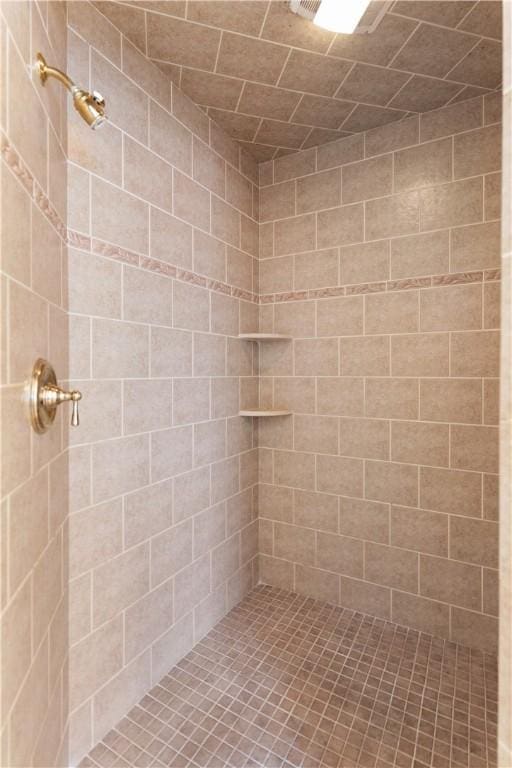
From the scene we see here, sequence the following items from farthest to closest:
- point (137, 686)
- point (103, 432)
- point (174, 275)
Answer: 1. point (174, 275)
2. point (137, 686)
3. point (103, 432)

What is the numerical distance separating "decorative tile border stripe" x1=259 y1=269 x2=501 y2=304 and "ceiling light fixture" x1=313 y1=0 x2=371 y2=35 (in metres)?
0.92

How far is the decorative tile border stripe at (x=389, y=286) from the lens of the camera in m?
1.55

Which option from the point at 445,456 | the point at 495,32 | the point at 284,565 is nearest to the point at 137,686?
the point at 284,565

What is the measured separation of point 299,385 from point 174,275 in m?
0.87

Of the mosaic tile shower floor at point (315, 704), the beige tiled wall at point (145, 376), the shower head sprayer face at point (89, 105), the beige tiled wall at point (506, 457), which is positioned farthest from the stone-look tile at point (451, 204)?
the mosaic tile shower floor at point (315, 704)

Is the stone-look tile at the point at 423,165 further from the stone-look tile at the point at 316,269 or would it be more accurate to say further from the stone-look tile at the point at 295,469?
the stone-look tile at the point at 295,469

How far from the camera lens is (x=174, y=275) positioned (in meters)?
1.47

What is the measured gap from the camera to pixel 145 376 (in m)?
1.34

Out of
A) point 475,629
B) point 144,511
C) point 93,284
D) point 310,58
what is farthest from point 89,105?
point 475,629

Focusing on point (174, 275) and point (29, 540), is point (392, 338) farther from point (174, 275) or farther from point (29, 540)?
point (29, 540)

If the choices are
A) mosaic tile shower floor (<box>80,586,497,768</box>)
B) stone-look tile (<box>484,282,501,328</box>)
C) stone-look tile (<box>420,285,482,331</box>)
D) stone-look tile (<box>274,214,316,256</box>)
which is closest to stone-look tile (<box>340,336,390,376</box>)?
stone-look tile (<box>420,285,482,331</box>)

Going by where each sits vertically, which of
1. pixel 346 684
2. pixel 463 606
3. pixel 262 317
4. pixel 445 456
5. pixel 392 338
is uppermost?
pixel 262 317

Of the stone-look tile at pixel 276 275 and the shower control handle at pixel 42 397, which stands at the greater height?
the stone-look tile at pixel 276 275

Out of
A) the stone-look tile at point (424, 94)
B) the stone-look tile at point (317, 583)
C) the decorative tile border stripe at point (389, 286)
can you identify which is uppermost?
the stone-look tile at point (424, 94)
